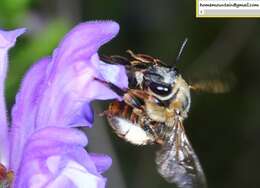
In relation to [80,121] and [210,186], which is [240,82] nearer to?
[210,186]

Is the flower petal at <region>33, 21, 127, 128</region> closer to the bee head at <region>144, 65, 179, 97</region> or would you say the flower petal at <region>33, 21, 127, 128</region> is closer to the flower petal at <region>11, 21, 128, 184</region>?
the flower petal at <region>11, 21, 128, 184</region>

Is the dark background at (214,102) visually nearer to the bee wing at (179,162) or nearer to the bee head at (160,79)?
the bee wing at (179,162)

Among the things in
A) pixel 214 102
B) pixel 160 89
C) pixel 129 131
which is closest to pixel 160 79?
pixel 160 89

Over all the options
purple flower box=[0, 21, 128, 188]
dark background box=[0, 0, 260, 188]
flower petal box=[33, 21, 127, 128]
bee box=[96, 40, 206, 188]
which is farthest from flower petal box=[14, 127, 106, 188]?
dark background box=[0, 0, 260, 188]

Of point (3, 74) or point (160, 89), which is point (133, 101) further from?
point (3, 74)

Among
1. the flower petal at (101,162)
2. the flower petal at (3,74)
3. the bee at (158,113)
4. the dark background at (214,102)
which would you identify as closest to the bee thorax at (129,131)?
the bee at (158,113)

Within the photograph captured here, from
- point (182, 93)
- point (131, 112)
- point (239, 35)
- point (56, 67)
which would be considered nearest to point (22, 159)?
point (56, 67)
